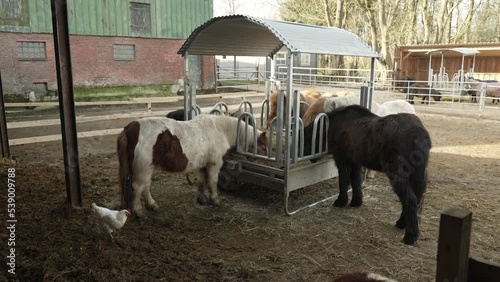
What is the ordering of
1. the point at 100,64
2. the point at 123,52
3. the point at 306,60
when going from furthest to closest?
1. the point at 306,60
2. the point at 123,52
3. the point at 100,64

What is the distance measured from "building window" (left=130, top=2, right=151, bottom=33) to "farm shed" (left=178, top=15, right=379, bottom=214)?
12.6m

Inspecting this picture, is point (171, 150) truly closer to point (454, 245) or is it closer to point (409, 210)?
point (409, 210)

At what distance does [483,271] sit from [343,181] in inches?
142

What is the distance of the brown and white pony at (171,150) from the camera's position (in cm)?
426

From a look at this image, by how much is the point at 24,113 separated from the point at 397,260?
12440mm

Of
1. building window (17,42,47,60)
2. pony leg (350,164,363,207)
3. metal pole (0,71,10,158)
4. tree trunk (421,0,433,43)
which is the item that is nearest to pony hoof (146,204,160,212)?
pony leg (350,164,363,207)

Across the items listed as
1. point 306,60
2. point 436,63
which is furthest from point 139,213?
point 306,60

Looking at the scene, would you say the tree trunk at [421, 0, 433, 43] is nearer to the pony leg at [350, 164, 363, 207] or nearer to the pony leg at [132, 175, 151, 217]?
the pony leg at [350, 164, 363, 207]

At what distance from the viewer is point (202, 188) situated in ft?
16.8

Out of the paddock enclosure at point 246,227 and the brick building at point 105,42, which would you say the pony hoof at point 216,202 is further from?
the brick building at point 105,42

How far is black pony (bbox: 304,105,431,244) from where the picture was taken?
3963 millimetres

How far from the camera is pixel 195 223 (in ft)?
14.7

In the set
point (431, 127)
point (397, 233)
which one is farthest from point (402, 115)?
point (431, 127)

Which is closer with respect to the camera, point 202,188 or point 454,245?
point 454,245
